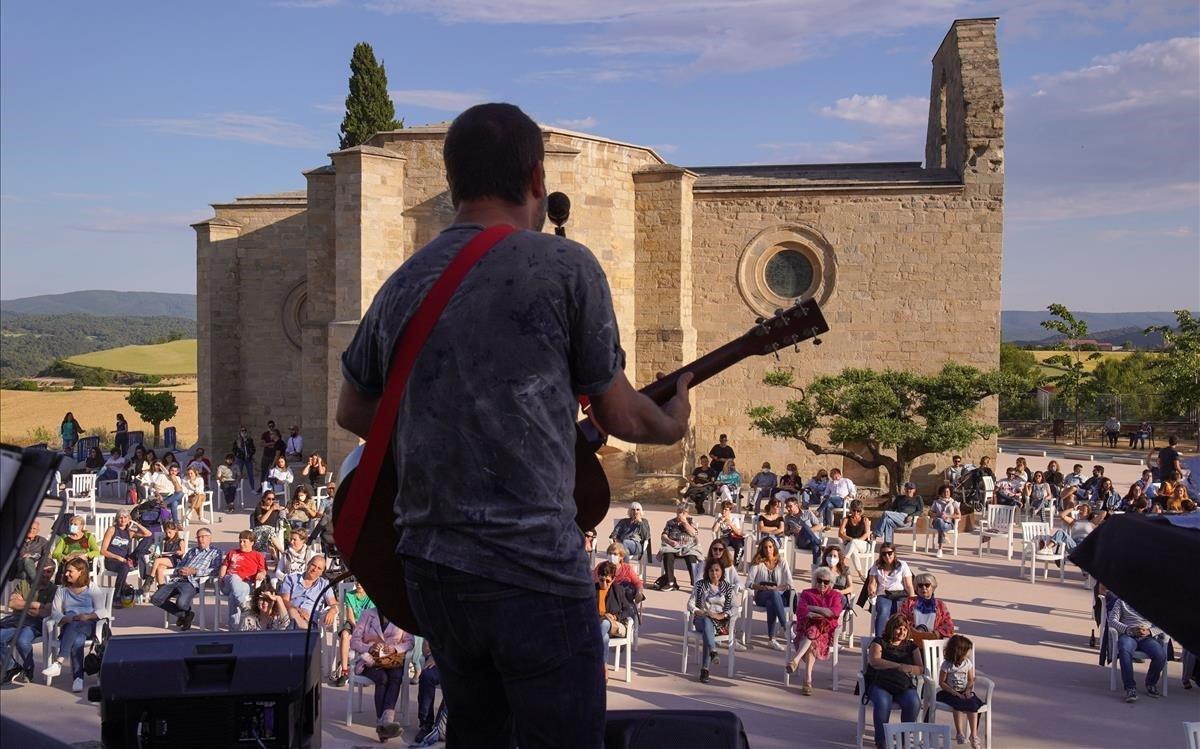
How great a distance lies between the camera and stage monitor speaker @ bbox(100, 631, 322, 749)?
11.5 ft

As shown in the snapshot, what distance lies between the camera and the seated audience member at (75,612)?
33.6ft

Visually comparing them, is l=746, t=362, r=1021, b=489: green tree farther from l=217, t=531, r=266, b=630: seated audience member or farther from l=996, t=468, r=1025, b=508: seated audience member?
l=217, t=531, r=266, b=630: seated audience member

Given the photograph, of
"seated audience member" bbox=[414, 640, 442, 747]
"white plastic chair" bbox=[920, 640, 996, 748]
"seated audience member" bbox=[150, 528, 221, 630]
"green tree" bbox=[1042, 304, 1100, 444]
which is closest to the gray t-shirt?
"seated audience member" bbox=[414, 640, 442, 747]

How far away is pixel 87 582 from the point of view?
34.8 feet

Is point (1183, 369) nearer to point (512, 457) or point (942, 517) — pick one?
point (942, 517)

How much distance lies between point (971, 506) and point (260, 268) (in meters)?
18.5

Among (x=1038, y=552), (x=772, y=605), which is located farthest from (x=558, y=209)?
(x=1038, y=552)

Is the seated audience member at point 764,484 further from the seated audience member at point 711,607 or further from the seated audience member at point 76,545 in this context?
the seated audience member at point 76,545

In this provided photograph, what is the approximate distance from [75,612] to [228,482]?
1062cm

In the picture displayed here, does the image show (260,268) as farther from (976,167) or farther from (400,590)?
(400,590)

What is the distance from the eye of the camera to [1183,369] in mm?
32531

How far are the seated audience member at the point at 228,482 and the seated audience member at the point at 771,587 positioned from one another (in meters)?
12.0

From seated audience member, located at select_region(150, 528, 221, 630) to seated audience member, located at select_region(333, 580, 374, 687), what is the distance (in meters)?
1.95


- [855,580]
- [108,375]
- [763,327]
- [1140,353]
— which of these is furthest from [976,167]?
[108,375]
